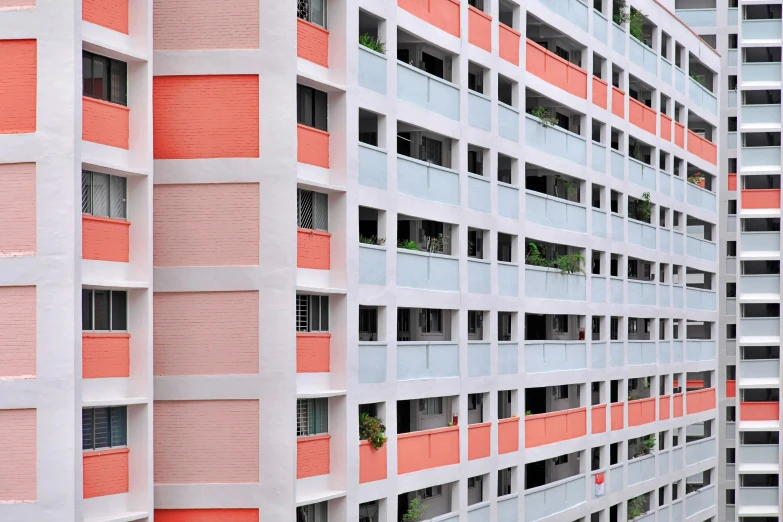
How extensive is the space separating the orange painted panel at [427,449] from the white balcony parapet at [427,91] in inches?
314

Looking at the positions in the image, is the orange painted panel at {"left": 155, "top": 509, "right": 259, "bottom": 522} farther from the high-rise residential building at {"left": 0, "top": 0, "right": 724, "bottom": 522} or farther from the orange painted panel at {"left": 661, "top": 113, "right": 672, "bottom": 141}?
the orange painted panel at {"left": 661, "top": 113, "right": 672, "bottom": 141}

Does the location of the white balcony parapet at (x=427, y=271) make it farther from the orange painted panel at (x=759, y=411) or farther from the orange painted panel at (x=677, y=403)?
the orange painted panel at (x=759, y=411)

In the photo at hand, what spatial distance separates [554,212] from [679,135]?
1365 centimetres

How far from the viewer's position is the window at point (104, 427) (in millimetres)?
24312

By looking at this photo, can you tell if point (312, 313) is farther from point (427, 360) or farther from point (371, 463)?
point (427, 360)

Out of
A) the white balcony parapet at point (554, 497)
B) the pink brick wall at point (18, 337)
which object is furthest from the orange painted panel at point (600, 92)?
the pink brick wall at point (18, 337)

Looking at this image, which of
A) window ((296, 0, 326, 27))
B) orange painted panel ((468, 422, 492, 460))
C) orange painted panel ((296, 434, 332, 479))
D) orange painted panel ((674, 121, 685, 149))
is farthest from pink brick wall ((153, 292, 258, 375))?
orange painted panel ((674, 121, 685, 149))

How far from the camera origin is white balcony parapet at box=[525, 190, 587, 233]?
38.8 metres

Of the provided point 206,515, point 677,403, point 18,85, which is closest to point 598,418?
point 677,403

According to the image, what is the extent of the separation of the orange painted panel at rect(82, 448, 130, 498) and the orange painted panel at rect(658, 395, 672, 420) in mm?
29234

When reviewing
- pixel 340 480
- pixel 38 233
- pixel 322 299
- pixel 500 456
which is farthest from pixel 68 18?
pixel 500 456

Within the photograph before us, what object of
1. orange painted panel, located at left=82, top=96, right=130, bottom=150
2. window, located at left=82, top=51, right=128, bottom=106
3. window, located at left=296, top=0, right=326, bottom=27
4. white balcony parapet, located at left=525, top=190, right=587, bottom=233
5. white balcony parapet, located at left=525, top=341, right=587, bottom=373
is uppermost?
window, located at left=296, top=0, right=326, bottom=27

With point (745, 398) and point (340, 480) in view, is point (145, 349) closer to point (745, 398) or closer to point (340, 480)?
point (340, 480)

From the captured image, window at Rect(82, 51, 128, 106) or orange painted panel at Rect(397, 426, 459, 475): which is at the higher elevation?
window at Rect(82, 51, 128, 106)
